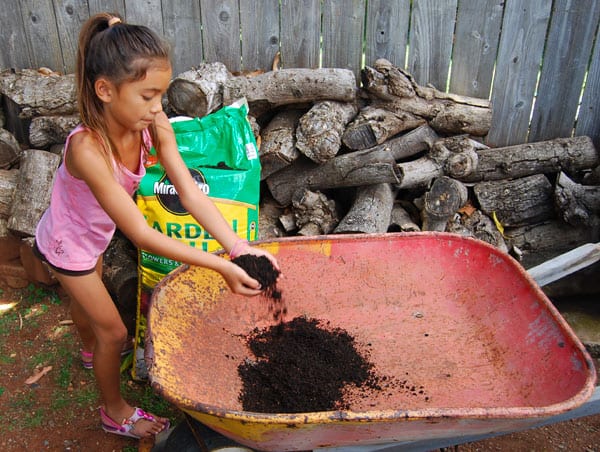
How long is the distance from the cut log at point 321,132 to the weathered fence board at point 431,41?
0.73 meters

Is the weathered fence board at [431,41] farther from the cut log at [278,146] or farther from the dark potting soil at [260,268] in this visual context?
→ the dark potting soil at [260,268]

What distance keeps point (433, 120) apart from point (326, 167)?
2.77 feet

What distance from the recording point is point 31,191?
3.02 metres

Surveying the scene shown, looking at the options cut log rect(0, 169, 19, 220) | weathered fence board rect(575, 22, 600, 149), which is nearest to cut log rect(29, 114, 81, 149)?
cut log rect(0, 169, 19, 220)

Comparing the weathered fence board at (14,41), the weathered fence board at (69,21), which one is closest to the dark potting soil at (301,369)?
the weathered fence board at (69,21)

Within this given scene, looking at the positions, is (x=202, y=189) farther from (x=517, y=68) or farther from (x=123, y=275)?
(x=517, y=68)

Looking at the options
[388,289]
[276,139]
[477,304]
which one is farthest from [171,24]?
[477,304]

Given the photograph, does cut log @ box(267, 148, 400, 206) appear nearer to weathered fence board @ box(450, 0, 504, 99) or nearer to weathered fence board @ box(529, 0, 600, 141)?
weathered fence board @ box(450, 0, 504, 99)

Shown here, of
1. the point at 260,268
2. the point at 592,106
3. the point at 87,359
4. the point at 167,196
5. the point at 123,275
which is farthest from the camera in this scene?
the point at 592,106

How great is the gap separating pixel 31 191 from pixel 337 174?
1754 millimetres

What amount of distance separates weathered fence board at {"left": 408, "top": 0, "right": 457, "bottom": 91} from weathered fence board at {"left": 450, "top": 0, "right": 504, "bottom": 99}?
5 centimetres

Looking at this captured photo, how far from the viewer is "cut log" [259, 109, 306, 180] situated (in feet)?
9.62

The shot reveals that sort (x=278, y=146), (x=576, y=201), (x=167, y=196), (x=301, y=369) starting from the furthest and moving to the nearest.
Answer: (x=576, y=201) → (x=278, y=146) → (x=167, y=196) → (x=301, y=369)

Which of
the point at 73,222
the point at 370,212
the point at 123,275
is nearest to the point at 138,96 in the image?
the point at 73,222
